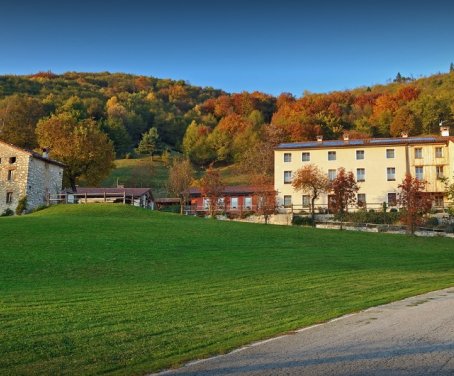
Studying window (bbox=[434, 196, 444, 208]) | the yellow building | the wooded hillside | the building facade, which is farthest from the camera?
the wooded hillside

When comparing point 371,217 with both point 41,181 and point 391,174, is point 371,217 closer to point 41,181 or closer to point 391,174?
point 391,174

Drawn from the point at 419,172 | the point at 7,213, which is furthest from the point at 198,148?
the point at 7,213

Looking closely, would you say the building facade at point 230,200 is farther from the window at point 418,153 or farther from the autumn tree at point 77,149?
the window at point 418,153

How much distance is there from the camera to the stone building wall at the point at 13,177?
181ft

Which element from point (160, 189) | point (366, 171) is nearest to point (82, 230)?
point (366, 171)

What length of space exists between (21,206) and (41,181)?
5007mm

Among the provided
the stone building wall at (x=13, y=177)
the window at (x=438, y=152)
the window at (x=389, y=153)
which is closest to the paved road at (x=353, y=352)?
the stone building wall at (x=13, y=177)

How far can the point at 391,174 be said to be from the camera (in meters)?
66.4

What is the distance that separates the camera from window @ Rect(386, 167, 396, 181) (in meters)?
66.2

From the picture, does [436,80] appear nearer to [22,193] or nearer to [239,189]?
[239,189]

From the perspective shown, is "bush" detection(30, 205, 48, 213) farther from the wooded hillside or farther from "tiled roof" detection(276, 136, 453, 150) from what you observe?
the wooded hillside

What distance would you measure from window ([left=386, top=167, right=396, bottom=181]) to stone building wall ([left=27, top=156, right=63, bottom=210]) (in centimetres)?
4171

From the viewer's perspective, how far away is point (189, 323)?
38.4ft

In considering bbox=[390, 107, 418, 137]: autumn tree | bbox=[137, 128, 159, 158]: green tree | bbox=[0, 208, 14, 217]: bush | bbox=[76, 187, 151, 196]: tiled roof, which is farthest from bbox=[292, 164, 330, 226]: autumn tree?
bbox=[137, 128, 159, 158]: green tree
